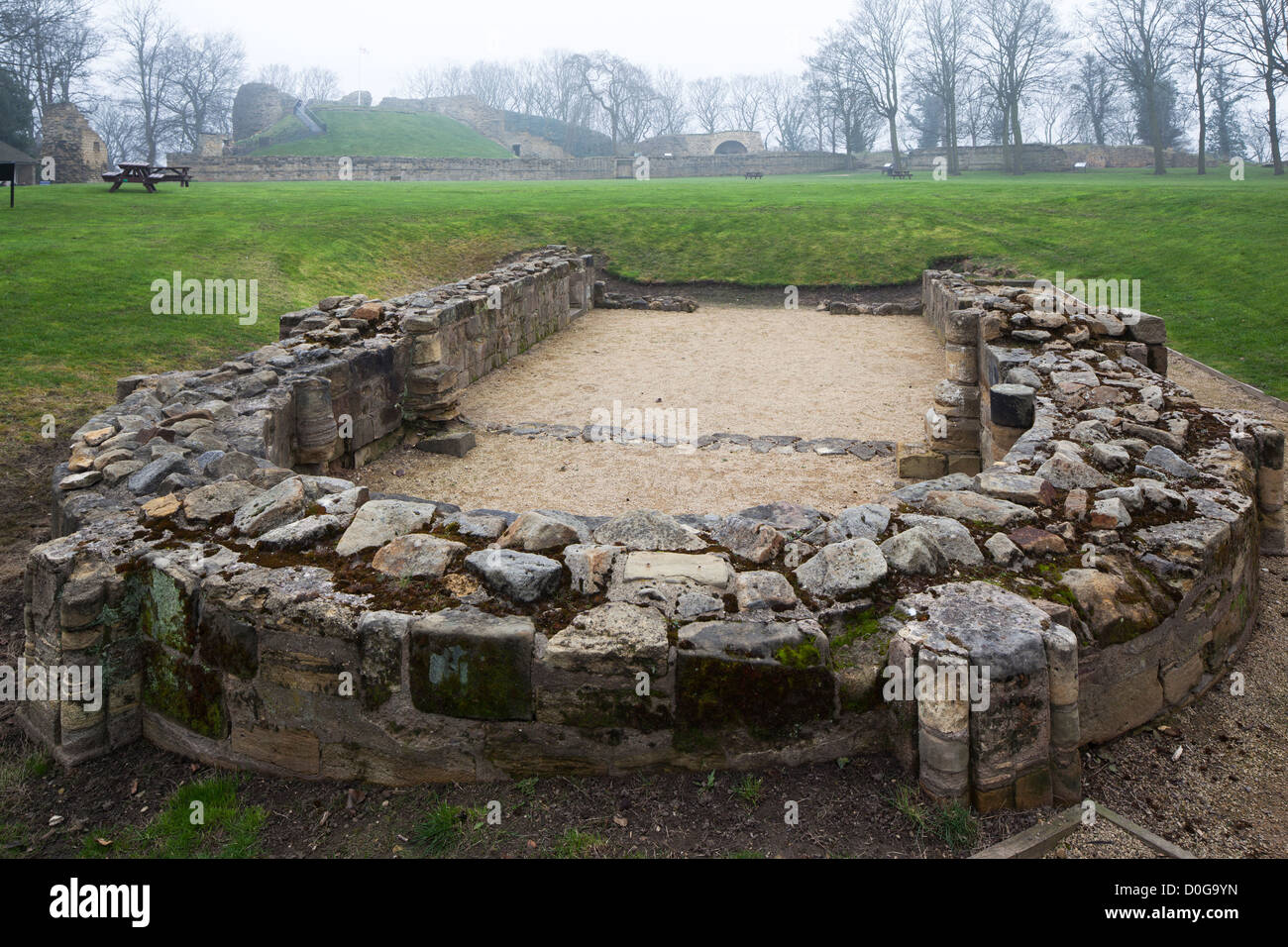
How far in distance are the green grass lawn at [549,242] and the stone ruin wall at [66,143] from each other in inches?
484

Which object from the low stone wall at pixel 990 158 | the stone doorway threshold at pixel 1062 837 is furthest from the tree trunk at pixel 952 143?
the stone doorway threshold at pixel 1062 837

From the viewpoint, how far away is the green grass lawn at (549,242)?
13.2 metres

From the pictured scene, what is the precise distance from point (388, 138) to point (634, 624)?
68632mm

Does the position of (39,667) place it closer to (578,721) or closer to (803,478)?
(578,721)

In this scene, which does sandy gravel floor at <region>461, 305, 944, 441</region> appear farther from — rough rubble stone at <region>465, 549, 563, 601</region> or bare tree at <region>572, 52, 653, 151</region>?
bare tree at <region>572, 52, 653, 151</region>

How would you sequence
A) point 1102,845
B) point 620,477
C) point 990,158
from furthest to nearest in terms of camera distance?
point 990,158, point 620,477, point 1102,845

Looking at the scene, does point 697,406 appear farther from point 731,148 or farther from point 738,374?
point 731,148

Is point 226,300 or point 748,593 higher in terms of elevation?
point 226,300

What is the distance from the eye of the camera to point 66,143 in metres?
37.8

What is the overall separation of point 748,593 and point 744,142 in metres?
76.0

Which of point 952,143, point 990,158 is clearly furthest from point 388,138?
point 990,158
